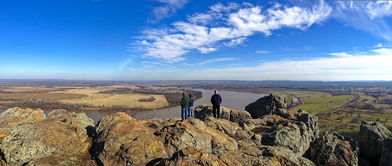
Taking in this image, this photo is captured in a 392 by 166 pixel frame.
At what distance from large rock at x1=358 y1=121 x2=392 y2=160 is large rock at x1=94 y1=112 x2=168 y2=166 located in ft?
56.6

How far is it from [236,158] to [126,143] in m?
6.19

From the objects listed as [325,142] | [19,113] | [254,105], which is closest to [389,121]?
[254,105]

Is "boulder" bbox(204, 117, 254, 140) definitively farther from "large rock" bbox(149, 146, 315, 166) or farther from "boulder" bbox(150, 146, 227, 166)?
"boulder" bbox(150, 146, 227, 166)

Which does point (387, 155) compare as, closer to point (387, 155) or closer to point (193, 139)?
point (387, 155)

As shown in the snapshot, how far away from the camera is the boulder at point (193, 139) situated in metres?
12.9

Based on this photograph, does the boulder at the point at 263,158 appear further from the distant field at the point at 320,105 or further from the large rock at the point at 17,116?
the distant field at the point at 320,105

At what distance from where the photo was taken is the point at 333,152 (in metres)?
14.8

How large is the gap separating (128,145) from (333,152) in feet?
44.4

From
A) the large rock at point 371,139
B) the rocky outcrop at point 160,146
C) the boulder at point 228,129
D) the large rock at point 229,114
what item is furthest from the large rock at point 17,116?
the large rock at point 371,139

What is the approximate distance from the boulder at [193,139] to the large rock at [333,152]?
6370mm

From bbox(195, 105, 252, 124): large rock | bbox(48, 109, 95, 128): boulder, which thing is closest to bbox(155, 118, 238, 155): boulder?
bbox(48, 109, 95, 128): boulder

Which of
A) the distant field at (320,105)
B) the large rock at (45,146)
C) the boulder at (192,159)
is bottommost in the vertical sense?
the distant field at (320,105)

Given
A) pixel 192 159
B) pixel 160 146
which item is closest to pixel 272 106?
pixel 160 146

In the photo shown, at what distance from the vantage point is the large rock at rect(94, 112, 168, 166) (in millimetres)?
11133
